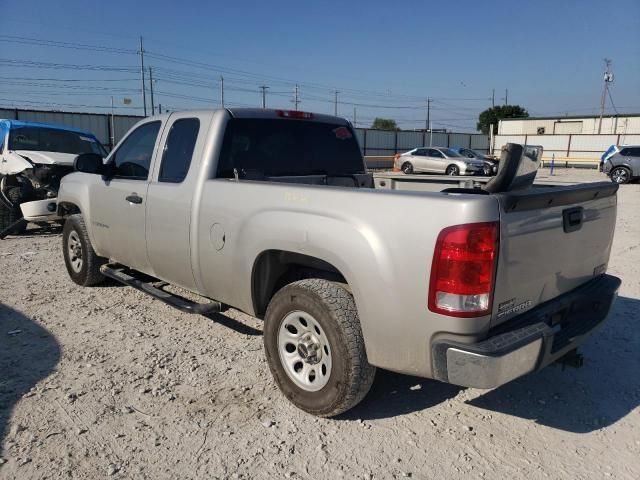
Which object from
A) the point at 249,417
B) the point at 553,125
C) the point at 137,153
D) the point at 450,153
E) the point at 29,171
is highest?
the point at 553,125

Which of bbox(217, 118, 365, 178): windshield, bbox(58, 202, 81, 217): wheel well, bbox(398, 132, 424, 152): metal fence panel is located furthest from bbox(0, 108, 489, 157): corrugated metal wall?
bbox(58, 202, 81, 217): wheel well

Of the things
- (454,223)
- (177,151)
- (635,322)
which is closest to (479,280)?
(454,223)

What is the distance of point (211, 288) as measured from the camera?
3859mm

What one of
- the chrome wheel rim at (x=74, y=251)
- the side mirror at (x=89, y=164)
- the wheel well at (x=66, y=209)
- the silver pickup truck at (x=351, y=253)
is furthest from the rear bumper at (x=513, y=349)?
the wheel well at (x=66, y=209)

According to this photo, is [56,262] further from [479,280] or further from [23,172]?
[479,280]

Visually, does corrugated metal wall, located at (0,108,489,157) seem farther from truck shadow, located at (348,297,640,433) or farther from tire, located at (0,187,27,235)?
tire, located at (0,187,27,235)

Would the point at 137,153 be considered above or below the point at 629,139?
below

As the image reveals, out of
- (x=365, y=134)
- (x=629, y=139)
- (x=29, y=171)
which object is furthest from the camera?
(x=629, y=139)

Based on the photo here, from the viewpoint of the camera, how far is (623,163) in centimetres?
2284

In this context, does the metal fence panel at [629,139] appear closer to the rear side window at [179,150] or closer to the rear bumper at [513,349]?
the rear bumper at [513,349]

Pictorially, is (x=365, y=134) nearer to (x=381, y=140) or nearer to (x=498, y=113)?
(x=381, y=140)

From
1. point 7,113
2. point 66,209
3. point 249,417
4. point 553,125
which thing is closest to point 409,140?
point 553,125

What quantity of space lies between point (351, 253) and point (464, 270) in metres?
0.62

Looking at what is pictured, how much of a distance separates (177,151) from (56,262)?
3.95 meters
